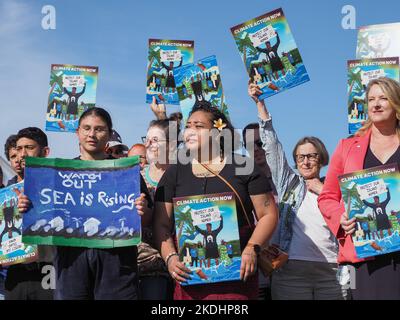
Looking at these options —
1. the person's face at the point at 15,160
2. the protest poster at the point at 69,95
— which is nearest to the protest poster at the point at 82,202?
the person's face at the point at 15,160

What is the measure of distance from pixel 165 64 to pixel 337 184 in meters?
3.59

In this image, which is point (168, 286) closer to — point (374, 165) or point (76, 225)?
point (76, 225)

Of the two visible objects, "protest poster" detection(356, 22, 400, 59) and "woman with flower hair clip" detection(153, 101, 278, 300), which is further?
"protest poster" detection(356, 22, 400, 59)

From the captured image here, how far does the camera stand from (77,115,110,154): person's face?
14.7ft

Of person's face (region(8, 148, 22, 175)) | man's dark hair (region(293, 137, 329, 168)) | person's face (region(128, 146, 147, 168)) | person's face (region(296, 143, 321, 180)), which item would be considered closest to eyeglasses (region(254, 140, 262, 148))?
man's dark hair (region(293, 137, 329, 168))

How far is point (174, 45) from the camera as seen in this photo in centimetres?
733

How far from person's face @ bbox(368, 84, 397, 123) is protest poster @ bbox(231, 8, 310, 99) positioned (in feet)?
4.98

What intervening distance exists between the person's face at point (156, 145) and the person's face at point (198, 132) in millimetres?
1012

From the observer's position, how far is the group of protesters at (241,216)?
4.13m

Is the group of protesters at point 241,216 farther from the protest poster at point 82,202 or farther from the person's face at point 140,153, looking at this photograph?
the person's face at point 140,153

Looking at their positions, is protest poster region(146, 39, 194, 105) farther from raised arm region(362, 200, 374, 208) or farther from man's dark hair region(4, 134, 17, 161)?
raised arm region(362, 200, 374, 208)

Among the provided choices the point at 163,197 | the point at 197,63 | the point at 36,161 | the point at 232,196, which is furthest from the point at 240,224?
the point at 197,63

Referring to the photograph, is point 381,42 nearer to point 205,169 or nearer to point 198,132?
point 198,132

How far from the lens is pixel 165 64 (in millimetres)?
7246
